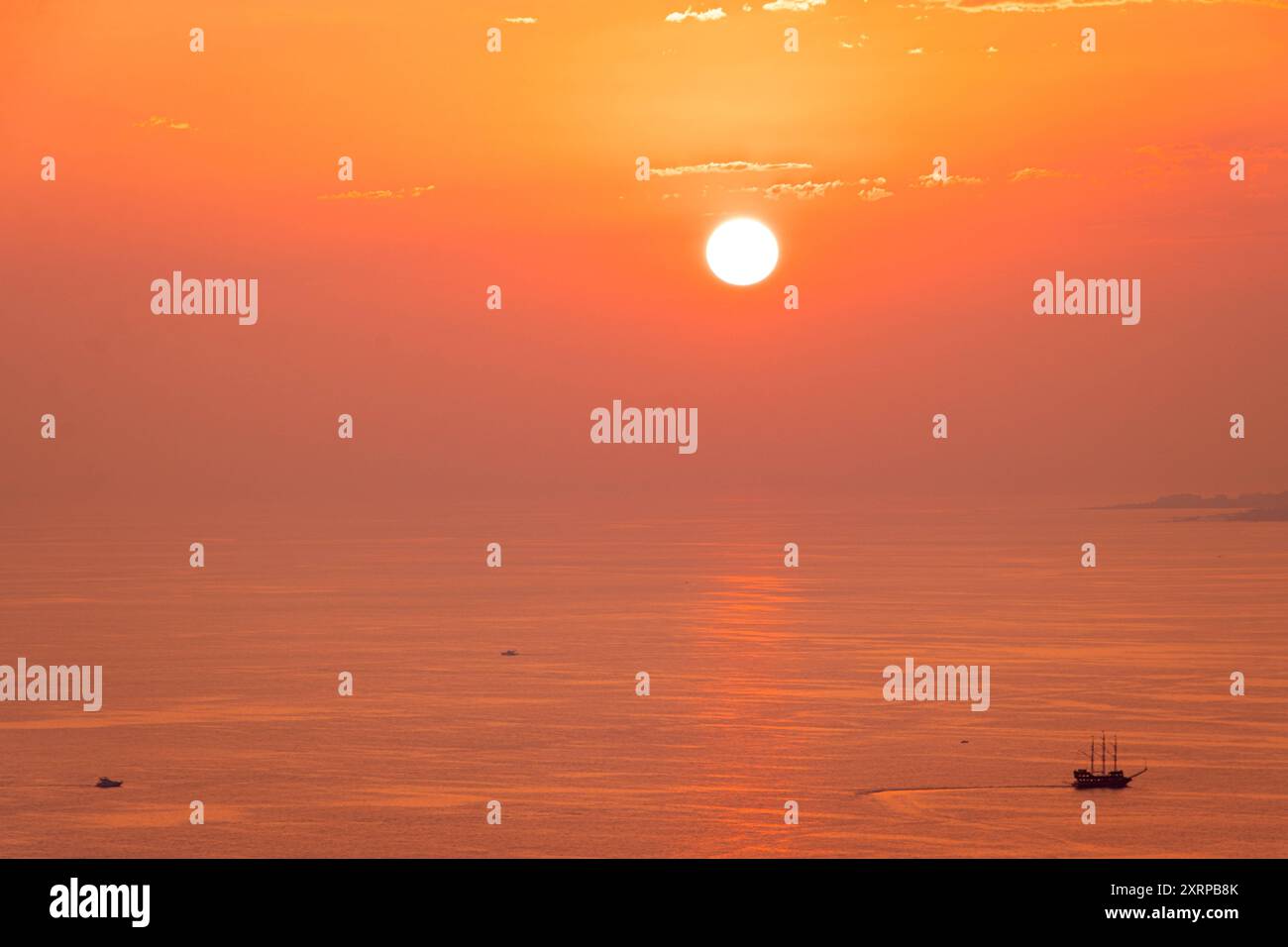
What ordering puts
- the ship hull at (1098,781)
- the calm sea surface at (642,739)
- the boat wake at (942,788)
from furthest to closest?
the boat wake at (942,788) → the ship hull at (1098,781) → the calm sea surface at (642,739)

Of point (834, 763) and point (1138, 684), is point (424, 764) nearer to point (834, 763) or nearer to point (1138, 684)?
point (834, 763)

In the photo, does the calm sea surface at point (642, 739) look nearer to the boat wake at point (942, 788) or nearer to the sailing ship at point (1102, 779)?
the boat wake at point (942, 788)

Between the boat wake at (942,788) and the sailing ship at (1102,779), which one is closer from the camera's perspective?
the sailing ship at (1102,779)

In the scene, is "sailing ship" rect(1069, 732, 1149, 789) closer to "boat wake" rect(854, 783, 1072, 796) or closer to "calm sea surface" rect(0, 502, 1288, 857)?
"calm sea surface" rect(0, 502, 1288, 857)

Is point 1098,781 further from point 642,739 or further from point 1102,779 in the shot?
point 642,739

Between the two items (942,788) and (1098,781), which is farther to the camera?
(942,788)

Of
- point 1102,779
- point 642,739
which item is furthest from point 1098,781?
point 642,739

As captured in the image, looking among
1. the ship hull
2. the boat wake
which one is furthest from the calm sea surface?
the ship hull

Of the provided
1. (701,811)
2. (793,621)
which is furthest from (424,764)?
(793,621)

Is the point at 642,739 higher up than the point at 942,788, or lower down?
higher up

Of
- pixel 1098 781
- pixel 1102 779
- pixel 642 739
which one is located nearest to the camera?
pixel 1102 779

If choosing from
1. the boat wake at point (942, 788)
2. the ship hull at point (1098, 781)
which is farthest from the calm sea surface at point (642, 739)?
the ship hull at point (1098, 781)

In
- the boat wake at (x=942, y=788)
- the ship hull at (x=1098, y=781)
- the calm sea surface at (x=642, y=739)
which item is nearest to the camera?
the calm sea surface at (x=642, y=739)

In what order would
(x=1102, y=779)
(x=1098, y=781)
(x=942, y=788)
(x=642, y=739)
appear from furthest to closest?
(x=642, y=739) → (x=942, y=788) → (x=1098, y=781) → (x=1102, y=779)
